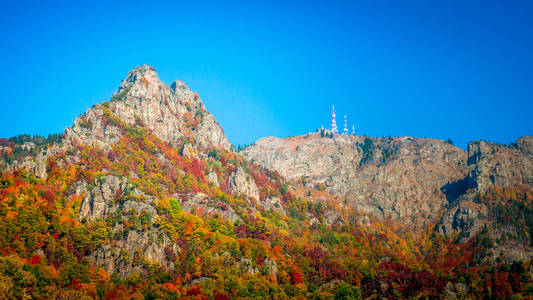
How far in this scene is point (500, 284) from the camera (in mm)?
145375

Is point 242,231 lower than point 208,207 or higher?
lower

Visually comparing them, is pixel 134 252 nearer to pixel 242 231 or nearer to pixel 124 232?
pixel 124 232

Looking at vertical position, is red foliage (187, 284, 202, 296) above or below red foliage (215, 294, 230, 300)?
above

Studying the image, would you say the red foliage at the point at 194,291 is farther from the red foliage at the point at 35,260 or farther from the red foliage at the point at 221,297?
the red foliage at the point at 35,260

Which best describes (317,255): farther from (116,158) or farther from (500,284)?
(116,158)

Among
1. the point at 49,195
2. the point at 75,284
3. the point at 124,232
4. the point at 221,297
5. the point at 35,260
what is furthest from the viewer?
the point at 49,195

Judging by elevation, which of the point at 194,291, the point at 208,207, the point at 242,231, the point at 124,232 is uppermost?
the point at 208,207

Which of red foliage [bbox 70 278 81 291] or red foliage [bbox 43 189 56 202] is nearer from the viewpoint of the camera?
red foliage [bbox 70 278 81 291]

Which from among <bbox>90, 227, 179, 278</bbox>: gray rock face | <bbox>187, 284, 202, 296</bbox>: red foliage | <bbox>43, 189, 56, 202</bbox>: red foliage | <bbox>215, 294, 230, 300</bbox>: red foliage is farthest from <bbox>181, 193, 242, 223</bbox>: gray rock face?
<bbox>215, 294, 230, 300</bbox>: red foliage

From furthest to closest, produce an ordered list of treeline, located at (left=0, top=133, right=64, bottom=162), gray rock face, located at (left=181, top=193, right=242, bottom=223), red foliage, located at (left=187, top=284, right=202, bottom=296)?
gray rock face, located at (left=181, top=193, right=242, bottom=223)
treeline, located at (left=0, top=133, right=64, bottom=162)
red foliage, located at (left=187, top=284, right=202, bottom=296)

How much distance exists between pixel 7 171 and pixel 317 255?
102 m

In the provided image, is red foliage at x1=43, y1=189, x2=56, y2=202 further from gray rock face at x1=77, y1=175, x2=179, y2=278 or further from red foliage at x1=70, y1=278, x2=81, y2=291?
red foliage at x1=70, y1=278, x2=81, y2=291

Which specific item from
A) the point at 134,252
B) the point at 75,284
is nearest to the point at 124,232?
the point at 134,252

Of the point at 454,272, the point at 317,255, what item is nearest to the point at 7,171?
the point at 317,255
